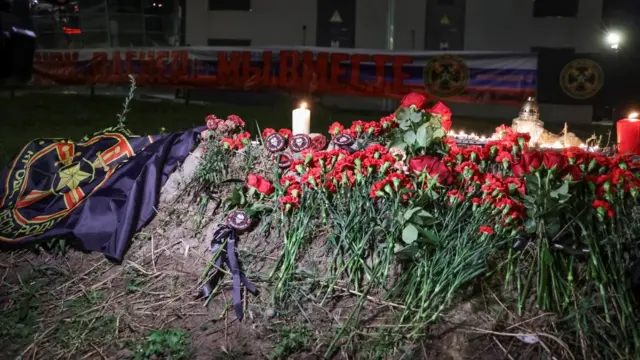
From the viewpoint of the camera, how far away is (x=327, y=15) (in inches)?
707

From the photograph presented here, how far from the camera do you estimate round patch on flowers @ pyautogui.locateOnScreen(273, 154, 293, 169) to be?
3852mm

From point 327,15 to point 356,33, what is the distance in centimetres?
92

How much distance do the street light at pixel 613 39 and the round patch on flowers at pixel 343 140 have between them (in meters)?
13.4

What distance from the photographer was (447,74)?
11648 mm

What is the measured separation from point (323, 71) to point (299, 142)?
8.49m

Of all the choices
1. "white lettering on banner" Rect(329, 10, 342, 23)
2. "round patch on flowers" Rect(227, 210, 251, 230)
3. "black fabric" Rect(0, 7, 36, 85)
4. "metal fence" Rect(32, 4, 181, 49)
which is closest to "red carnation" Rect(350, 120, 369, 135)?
"round patch on flowers" Rect(227, 210, 251, 230)

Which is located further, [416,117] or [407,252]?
[416,117]

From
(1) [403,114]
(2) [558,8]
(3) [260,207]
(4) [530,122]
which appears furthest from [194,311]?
(2) [558,8]

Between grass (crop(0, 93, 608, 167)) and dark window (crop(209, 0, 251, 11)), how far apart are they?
197 inches

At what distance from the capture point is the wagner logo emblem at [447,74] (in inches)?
456

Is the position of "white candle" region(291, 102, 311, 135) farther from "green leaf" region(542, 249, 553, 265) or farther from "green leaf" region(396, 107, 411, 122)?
"green leaf" region(542, 249, 553, 265)

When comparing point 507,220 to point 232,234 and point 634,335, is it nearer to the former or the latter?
point 634,335

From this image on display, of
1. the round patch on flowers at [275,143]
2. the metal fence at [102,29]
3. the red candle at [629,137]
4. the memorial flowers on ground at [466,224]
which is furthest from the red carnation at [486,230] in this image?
the metal fence at [102,29]

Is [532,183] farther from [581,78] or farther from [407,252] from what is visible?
[581,78]
